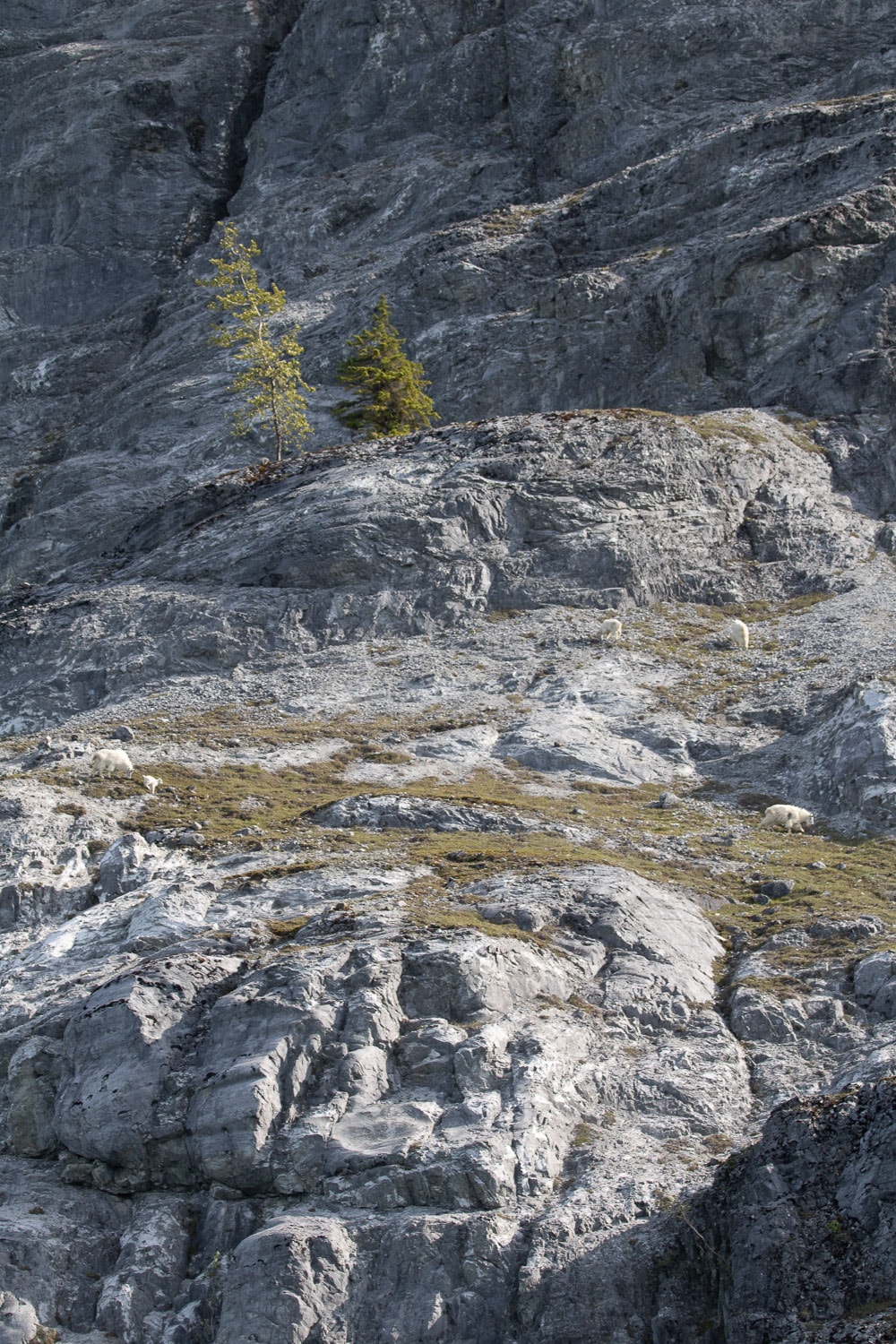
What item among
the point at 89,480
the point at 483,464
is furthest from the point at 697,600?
the point at 89,480

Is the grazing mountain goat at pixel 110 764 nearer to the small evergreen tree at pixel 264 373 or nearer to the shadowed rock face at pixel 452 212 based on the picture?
the shadowed rock face at pixel 452 212

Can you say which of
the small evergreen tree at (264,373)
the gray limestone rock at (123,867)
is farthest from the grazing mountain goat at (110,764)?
the small evergreen tree at (264,373)

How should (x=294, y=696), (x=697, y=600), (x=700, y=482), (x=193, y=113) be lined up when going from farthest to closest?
(x=193, y=113)
(x=700, y=482)
(x=697, y=600)
(x=294, y=696)

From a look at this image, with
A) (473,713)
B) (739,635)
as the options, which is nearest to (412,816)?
(473,713)

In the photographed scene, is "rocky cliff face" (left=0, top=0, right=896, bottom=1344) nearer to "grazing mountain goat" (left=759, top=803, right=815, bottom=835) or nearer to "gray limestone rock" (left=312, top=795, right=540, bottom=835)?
"gray limestone rock" (left=312, top=795, right=540, bottom=835)

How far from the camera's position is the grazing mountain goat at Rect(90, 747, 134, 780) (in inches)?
1138

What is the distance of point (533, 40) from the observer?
85.6m

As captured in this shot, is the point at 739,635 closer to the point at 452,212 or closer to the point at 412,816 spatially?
the point at 412,816

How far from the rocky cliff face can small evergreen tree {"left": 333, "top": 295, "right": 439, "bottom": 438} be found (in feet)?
11.7

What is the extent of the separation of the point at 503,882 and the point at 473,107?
76.6 meters

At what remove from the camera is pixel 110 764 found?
1142 inches

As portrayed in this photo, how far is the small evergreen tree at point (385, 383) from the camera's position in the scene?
184ft

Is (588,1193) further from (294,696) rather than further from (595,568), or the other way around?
(595,568)

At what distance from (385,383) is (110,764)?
31795mm
